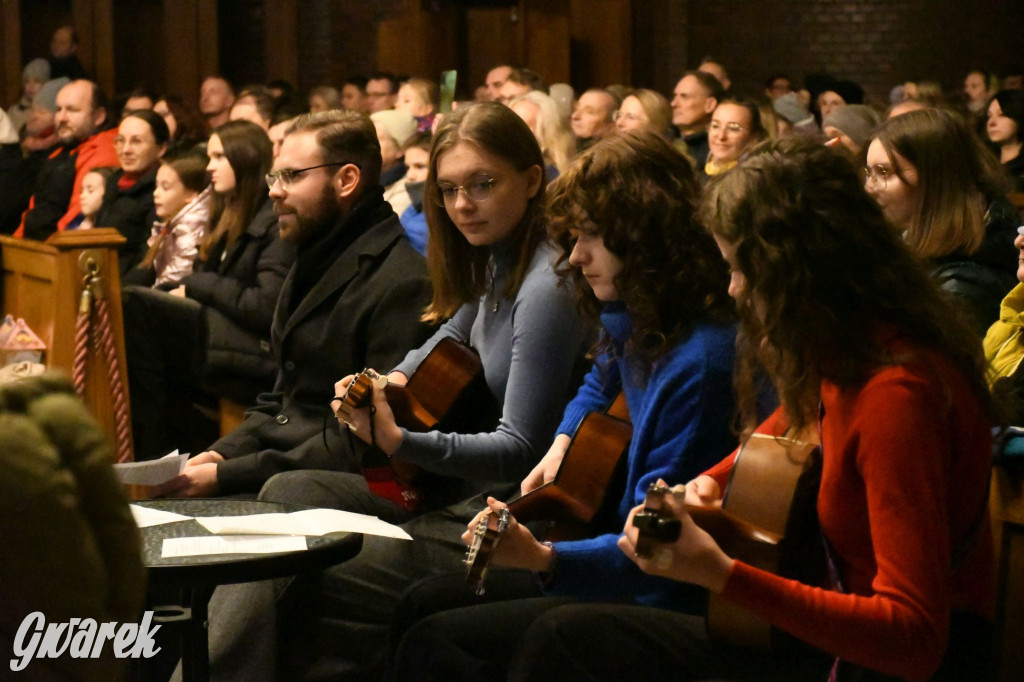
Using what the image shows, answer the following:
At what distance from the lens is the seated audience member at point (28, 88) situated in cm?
1102

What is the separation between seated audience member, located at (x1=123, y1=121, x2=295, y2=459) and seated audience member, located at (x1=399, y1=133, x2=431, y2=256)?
2.08 ft

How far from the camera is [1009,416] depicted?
1.99 meters

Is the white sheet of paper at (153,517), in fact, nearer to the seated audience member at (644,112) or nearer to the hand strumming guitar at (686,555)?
the hand strumming guitar at (686,555)

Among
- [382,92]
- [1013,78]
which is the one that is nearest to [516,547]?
[382,92]

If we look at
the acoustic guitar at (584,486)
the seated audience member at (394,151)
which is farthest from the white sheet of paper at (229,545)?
the seated audience member at (394,151)

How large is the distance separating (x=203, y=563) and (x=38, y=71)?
1048 cm

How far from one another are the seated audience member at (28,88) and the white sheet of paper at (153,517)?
9.08 m

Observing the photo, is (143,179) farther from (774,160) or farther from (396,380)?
(774,160)

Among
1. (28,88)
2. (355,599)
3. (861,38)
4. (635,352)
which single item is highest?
(861,38)

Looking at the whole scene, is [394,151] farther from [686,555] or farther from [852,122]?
[686,555]

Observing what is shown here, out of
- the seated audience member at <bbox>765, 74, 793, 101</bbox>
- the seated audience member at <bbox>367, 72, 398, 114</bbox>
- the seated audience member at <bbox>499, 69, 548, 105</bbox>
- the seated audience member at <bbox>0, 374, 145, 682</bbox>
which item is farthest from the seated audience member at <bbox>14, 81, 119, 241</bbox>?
the seated audience member at <bbox>0, 374, 145, 682</bbox>

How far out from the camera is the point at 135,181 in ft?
21.8

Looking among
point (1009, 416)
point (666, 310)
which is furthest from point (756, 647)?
point (666, 310)

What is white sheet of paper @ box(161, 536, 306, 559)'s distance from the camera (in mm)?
2242
